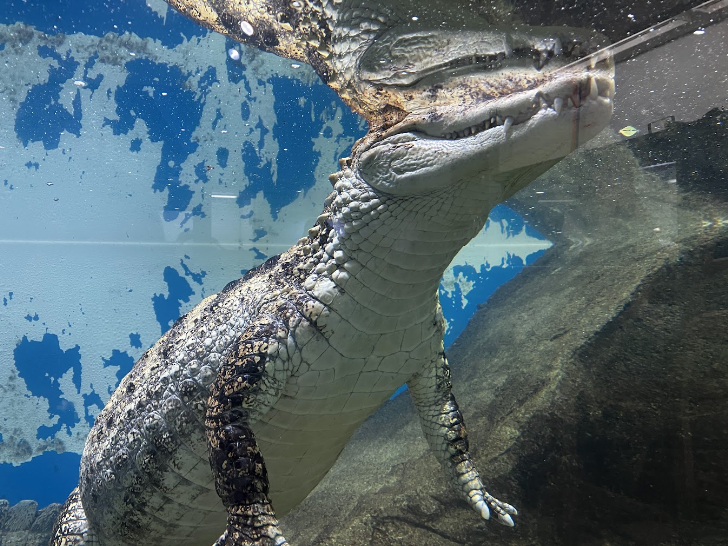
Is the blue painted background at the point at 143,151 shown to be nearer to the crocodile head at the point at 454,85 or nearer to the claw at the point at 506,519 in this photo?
the crocodile head at the point at 454,85

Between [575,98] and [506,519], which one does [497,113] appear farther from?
[506,519]

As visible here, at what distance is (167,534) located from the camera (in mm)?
2594

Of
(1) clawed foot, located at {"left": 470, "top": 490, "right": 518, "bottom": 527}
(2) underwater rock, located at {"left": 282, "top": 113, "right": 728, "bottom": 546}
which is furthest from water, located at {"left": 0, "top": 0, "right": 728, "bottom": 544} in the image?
(1) clawed foot, located at {"left": 470, "top": 490, "right": 518, "bottom": 527}

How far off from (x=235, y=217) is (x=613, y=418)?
8876 millimetres

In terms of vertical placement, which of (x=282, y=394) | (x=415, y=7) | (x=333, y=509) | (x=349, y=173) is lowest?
(x=333, y=509)

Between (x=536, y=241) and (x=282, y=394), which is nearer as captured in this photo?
(x=282, y=394)

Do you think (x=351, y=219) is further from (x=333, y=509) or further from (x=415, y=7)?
(x=333, y=509)

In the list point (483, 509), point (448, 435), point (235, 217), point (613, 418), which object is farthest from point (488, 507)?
point (235, 217)

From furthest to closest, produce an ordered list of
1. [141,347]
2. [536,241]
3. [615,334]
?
[536,241] → [141,347] → [615,334]

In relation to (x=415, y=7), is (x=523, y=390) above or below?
below

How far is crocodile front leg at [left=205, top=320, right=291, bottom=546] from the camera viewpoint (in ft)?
5.57

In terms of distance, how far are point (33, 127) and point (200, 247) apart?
3.97 meters

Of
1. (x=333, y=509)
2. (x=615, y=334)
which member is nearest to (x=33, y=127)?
(x=333, y=509)

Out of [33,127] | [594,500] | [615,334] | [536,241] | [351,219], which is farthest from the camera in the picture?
[536,241]
